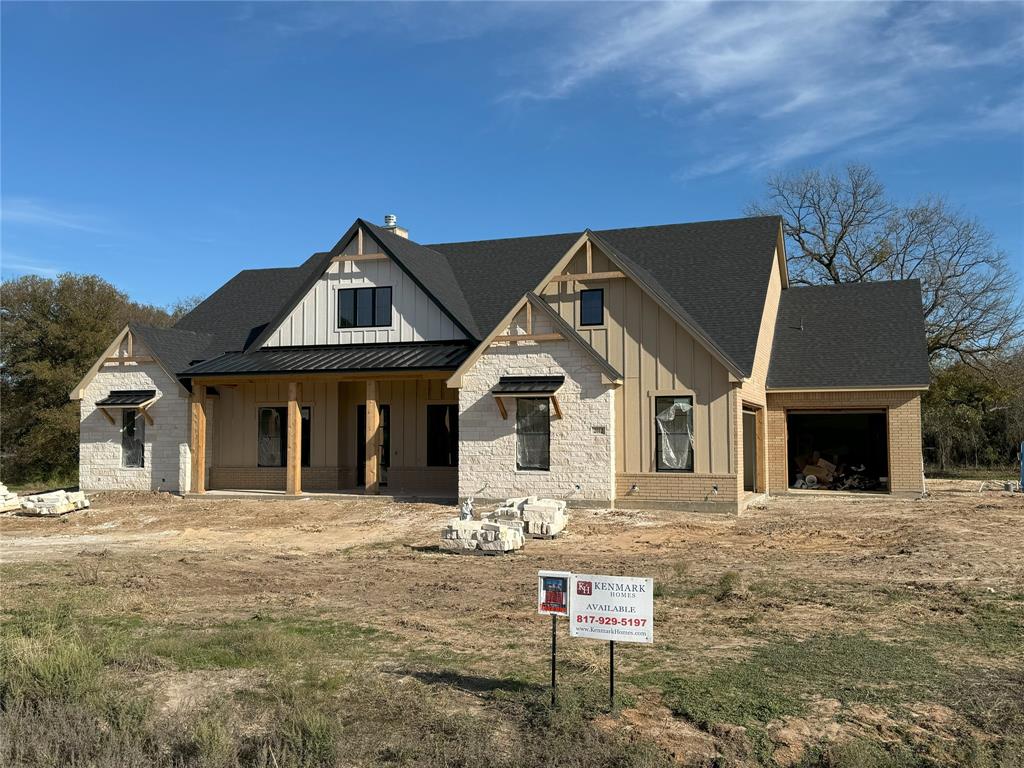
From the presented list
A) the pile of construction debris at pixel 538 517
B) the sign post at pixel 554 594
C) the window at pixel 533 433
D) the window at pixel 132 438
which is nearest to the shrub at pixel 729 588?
the sign post at pixel 554 594

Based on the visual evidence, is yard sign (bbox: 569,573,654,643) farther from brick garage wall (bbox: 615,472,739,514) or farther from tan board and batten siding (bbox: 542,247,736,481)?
tan board and batten siding (bbox: 542,247,736,481)

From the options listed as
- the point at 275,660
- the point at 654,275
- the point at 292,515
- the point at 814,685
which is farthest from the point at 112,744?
the point at 654,275

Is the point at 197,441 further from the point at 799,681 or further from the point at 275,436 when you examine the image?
the point at 799,681

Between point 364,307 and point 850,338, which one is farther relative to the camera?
point 850,338

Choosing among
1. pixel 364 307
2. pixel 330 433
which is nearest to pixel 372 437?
pixel 330 433

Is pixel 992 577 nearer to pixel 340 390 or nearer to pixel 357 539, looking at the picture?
pixel 357 539

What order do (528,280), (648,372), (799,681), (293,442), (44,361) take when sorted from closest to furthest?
(799,681), (648,372), (293,442), (528,280), (44,361)

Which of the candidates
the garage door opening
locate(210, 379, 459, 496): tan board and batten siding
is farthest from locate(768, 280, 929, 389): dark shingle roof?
locate(210, 379, 459, 496): tan board and batten siding

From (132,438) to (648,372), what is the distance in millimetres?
14910

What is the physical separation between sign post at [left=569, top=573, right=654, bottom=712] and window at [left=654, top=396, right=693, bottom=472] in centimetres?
1415

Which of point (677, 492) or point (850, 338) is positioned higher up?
point (850, 338)

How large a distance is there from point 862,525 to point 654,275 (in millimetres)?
10270

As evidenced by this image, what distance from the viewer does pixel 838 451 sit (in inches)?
1159

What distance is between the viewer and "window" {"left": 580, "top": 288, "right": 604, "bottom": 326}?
844 inches
